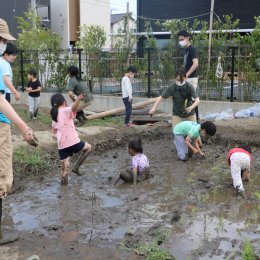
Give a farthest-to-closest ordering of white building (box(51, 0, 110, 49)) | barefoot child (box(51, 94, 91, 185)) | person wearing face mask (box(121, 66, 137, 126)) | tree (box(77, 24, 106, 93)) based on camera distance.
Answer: white building (box(51, 0, 110, 49)) → tree (box(77, 24, 106, 93)) → person wearing face mask (box(121, 66, 137, 126)) → barefoot child (box(51, 94, 91, 185))

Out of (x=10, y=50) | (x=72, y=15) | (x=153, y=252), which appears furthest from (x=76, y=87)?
(x=72, y=15)

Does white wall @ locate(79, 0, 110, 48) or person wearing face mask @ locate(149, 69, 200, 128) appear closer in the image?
person wearing face mask @ locate(149, 69, 200, 128)

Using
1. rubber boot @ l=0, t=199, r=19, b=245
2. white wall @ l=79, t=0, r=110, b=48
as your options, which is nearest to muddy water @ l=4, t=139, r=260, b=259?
rubber boot @ l=0, t=199, r=19, b=245

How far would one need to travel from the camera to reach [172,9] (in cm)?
3002

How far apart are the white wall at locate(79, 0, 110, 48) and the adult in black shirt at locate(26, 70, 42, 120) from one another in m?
23.6

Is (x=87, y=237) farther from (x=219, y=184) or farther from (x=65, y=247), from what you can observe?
(x=219, y=184)

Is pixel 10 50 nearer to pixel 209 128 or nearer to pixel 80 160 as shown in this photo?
pixel 80 160

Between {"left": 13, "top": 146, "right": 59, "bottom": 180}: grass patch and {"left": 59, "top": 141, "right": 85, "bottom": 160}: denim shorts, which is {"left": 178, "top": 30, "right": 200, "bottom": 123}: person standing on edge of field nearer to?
{"left": 13, "top": 146, "right": 59, "bottom": 180}: grass patch

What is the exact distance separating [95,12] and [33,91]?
1075 inches

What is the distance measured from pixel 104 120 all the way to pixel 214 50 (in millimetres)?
4253

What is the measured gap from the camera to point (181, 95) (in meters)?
8.45

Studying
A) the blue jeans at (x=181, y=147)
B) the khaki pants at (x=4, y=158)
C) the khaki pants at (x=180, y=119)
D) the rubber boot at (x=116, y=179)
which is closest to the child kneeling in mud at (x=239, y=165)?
the rubber boot at (x=116, y=179)

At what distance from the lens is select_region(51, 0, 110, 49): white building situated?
33.5m

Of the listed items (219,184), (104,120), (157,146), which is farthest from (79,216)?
(104,120)
